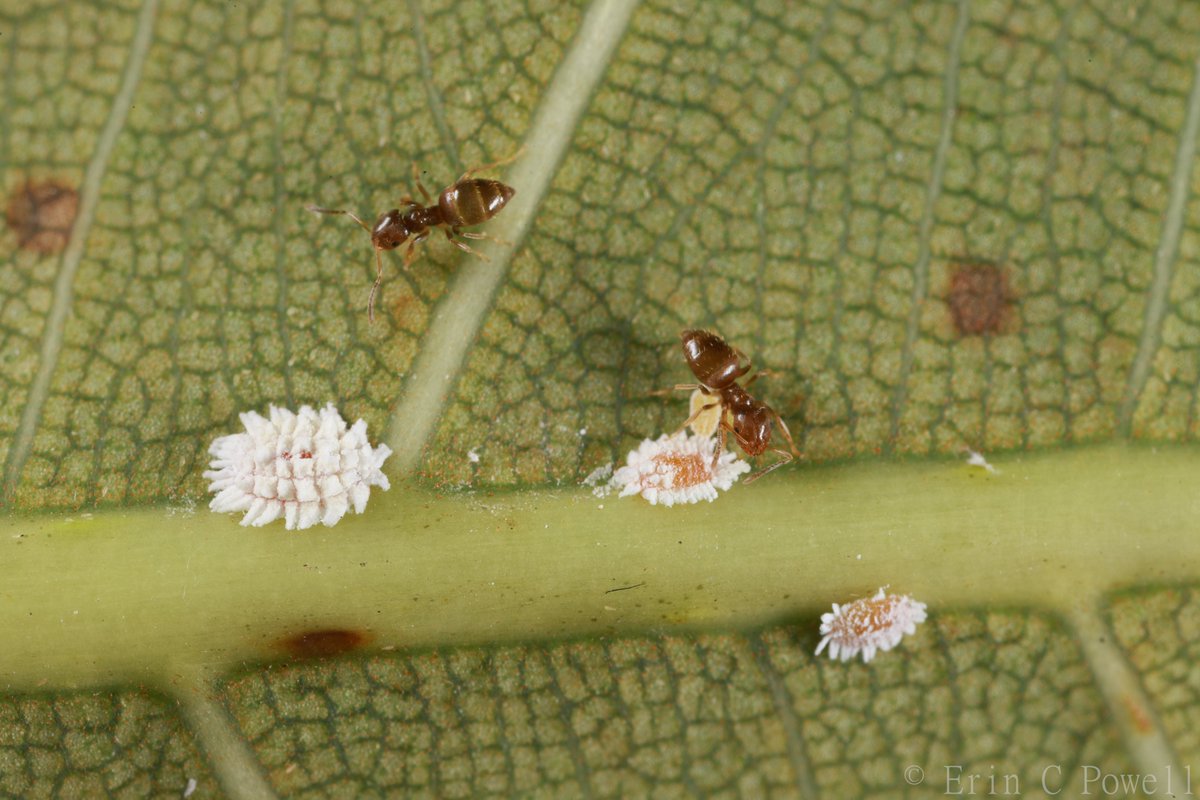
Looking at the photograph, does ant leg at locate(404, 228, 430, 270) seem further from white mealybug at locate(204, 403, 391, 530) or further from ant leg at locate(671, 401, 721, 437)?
ant leg at locate(671, 401, 721, 437)

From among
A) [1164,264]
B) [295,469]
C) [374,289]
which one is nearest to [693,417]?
[374,289]

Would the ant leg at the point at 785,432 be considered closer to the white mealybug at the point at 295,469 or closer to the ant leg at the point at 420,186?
the white mealybug at the point at 295,469

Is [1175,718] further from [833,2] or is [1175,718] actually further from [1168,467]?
[833,2]

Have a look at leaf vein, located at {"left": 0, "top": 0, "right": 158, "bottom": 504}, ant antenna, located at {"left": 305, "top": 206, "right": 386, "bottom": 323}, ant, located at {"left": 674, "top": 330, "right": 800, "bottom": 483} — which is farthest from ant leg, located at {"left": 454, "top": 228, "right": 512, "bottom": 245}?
leaf vein, located at {"left": 0, "top": 0, "right": 158, "bottom": 504}

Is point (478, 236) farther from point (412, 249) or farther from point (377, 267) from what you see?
point (377, 267)

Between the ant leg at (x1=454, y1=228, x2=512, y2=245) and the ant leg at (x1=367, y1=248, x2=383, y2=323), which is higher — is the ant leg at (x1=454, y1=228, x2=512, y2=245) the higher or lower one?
the higher one

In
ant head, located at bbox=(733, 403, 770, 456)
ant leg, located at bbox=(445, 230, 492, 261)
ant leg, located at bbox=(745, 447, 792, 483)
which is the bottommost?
ant leg, located at bbox=(745, 447, 792, 483)

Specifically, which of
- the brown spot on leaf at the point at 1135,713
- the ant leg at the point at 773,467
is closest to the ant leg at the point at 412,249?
the ant leg at the point at 773,467
